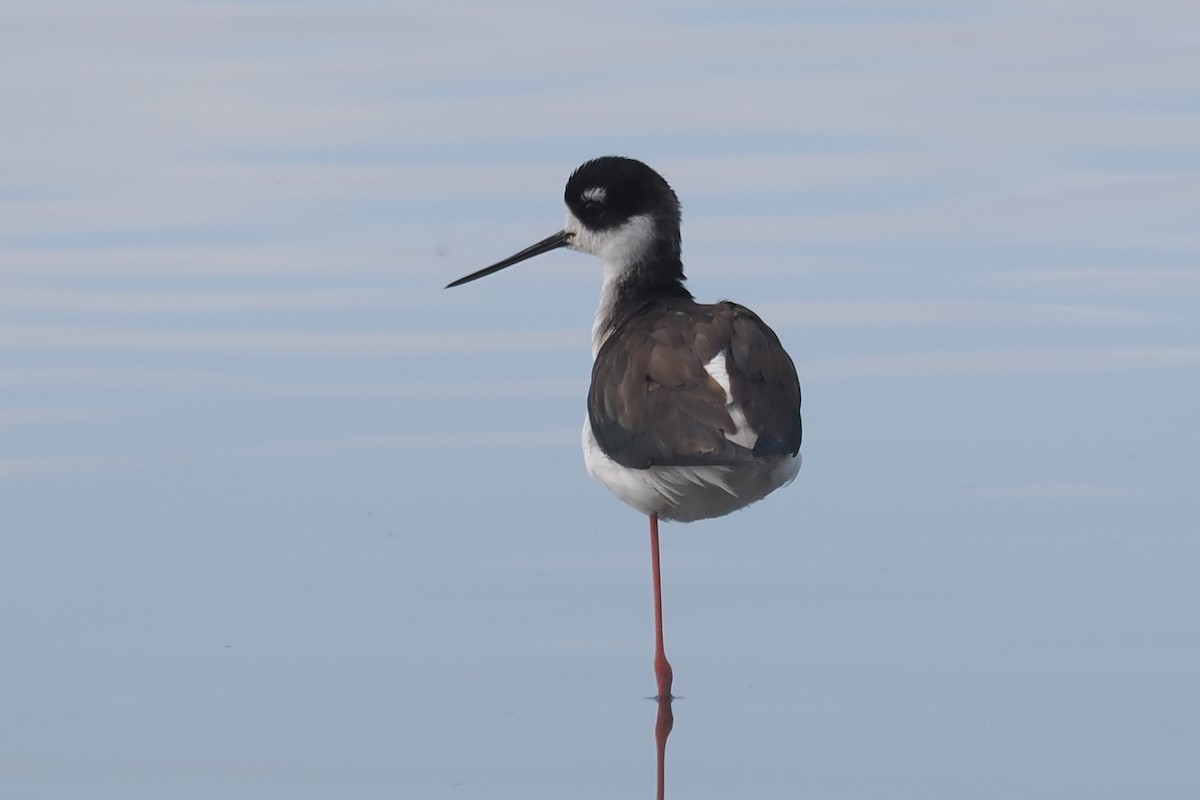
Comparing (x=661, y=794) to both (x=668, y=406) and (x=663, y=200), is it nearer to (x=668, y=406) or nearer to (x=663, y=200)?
(x=668, y=406)

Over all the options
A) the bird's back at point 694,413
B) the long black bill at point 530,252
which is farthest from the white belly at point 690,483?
the long black bill at point 530,252

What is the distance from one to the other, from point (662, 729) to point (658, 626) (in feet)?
2.37

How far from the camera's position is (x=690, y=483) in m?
7.22

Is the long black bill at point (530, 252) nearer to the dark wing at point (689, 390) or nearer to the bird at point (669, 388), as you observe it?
the bird at point (669, 388)

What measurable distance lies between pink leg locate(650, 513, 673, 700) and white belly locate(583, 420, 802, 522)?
0.90ft

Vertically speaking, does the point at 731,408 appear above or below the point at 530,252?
below

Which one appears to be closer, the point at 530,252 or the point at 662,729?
the point at 662,729

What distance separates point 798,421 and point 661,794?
4.41 feet

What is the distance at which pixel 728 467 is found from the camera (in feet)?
22.8

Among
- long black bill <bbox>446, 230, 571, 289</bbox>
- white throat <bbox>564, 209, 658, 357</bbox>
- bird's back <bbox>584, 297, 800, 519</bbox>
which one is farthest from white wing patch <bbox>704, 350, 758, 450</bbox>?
long black bill <bbox>446, 230, 571, 289</bbox>

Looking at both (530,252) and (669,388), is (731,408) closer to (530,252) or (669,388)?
(669,388)

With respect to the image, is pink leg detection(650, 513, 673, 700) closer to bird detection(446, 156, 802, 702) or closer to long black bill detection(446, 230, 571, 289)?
bird detection(446, 156, 802, 702)

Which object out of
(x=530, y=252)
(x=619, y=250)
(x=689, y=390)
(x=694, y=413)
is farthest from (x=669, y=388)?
(x=530, y=252)

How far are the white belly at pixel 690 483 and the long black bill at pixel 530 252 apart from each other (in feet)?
4.23
